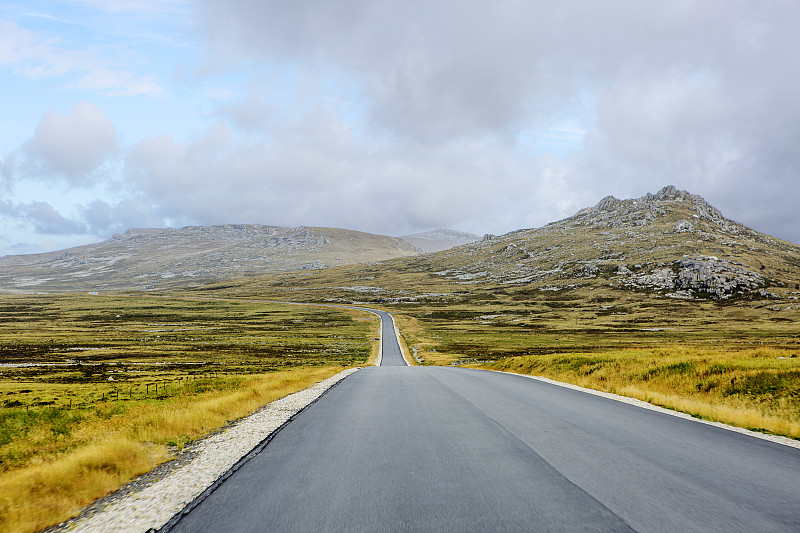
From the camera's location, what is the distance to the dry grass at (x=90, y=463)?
583 centimetres

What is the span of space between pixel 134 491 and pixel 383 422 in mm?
6008

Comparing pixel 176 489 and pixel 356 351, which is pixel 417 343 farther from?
pixel 176 489

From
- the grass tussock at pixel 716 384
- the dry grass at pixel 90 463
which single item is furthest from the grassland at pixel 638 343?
the dry grass at pixel 90 463

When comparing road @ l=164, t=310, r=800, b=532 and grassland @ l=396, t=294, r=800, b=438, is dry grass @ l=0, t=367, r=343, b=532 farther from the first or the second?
grassland @ l=396, t=294, r=800, b=438

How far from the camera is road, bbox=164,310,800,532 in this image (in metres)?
5.21

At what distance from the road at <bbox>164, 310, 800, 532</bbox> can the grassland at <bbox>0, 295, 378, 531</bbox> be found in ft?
8.50

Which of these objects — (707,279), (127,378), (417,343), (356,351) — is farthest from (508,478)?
(707,279)

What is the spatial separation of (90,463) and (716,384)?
20106mm

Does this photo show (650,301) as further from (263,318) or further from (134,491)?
(134,491)

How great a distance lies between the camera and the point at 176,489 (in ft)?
22.3

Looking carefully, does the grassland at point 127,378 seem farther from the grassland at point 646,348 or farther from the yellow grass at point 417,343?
the grassland at point 646,348

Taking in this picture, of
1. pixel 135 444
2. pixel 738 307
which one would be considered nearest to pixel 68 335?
pixel 135 444

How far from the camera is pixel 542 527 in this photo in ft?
16.3

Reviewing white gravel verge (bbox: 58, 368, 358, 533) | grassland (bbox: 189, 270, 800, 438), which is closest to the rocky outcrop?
grassland (bbox: 189, 270, 800, 438)
